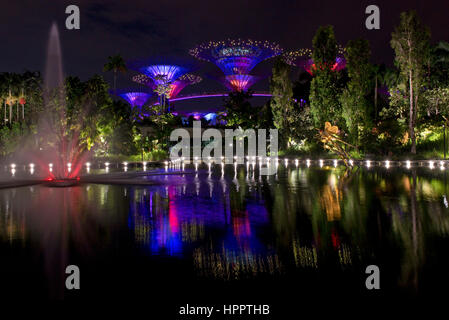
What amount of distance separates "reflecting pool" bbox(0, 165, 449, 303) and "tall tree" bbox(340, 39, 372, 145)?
83.0 ft

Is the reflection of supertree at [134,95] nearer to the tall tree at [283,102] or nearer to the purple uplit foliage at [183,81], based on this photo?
the purple uplit foliage at [183,81]

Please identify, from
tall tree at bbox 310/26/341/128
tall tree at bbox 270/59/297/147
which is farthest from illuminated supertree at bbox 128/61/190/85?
tall tree at bbox 310/26/341/128

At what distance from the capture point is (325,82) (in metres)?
39.4

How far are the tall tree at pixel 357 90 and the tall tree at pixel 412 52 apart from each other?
3318 millimetres

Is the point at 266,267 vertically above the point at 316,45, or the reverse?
the point at 316,45

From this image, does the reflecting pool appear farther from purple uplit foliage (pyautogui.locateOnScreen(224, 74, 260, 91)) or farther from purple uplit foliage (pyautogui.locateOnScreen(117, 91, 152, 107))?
purple uplit foliage (pyautogui.locateOnScreen(117, 91, 152, 107))

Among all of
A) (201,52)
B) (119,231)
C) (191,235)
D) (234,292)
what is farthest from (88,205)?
(201,52)

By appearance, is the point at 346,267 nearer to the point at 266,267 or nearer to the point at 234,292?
the point at 266,267

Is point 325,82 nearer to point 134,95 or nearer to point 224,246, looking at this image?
point 224,246

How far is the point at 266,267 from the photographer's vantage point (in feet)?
17.9

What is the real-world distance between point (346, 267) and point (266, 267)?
1068mm

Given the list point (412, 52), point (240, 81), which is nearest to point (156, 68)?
point (240, 81)
